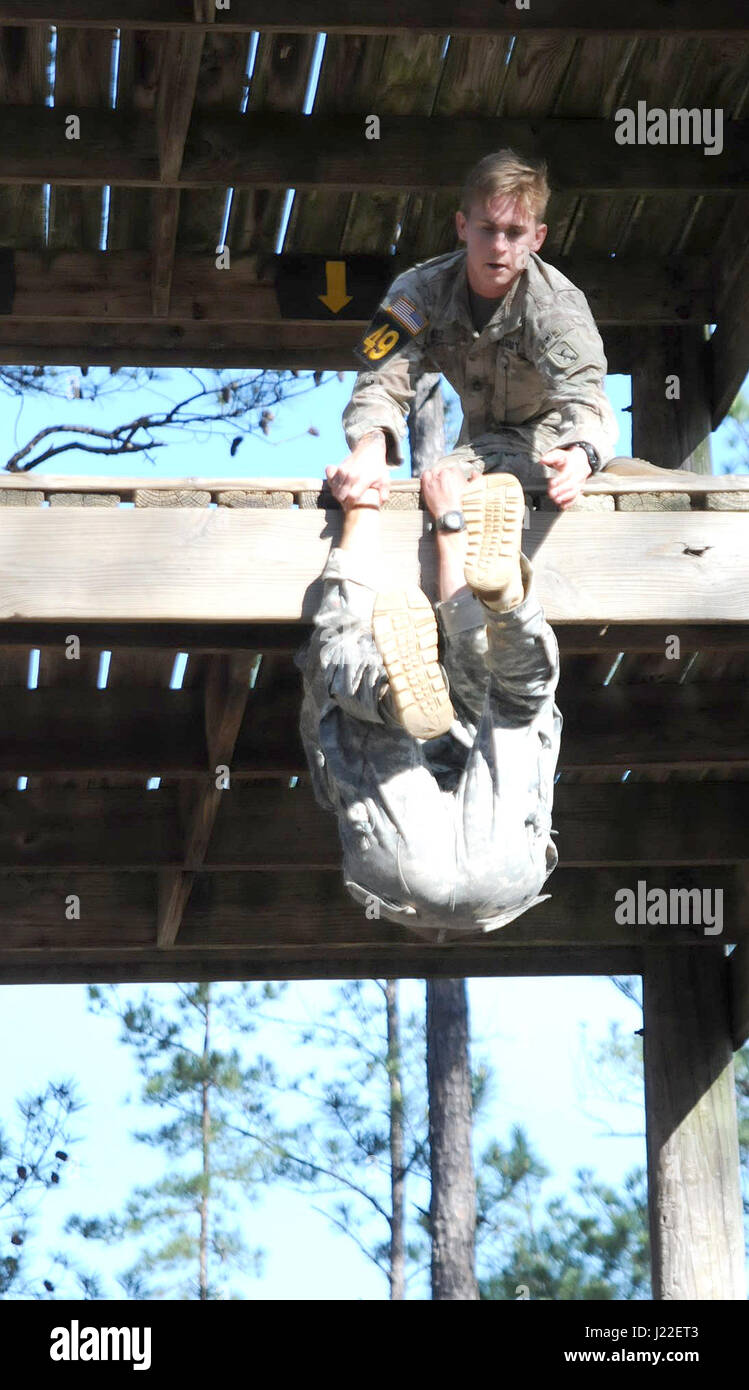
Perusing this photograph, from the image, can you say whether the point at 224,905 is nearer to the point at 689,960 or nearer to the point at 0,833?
the point at 0,833

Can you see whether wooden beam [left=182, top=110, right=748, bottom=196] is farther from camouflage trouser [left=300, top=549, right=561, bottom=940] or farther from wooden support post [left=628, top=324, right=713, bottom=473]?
camouflage trouser [left=300, top=549, right=561, bottom=940]

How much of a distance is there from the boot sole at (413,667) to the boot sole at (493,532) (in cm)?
15

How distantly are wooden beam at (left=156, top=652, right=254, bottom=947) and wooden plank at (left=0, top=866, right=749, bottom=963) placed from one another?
6.6 inches

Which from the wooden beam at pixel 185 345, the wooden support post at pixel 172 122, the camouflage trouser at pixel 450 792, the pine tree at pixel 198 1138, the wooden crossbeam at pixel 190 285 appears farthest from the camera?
the pine tree at pixel 198 1138

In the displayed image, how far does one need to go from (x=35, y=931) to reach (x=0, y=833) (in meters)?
0.66

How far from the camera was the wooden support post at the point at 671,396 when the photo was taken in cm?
736

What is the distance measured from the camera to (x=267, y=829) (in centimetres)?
695

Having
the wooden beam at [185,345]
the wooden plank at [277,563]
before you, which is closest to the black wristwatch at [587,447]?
the wooden plank at [277,563]

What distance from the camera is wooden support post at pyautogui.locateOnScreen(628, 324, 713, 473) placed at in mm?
7355

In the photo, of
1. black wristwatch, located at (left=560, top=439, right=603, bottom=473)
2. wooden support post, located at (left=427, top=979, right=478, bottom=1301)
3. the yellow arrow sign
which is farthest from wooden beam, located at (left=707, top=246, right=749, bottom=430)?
wooden support post, located at (left=427, top=979, right=478, bottom=1301)

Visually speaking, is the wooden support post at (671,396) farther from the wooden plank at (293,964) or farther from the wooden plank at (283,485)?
the wooden plank at (283,485)

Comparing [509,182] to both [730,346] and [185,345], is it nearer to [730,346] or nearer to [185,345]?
[730,346]
